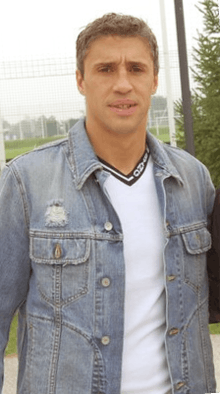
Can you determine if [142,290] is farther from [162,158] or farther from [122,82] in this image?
[122,82]

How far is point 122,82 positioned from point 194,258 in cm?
61

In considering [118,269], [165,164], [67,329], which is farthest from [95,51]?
[67,329]

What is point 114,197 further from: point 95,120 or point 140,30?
point 140,30

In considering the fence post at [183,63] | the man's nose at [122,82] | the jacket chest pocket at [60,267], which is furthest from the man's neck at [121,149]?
the fence post at [183,63]

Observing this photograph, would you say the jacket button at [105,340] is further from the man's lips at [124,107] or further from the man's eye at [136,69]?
the man's eye at [136,69]

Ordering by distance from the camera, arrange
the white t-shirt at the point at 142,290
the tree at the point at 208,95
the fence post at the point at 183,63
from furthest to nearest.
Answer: the tree at the point at 208,95, the fence post at the point at 183,63, the white t-shirt at the point at 142,290

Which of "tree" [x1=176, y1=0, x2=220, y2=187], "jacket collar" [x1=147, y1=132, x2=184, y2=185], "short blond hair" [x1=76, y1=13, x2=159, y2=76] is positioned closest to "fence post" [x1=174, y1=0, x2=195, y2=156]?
"tree" [x1=176, y1=0, x2=220, y2=187]

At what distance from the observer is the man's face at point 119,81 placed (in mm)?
1843

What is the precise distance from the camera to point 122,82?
6.02 feet

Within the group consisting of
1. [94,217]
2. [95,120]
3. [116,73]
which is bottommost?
[94,217]

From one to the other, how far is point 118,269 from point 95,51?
0.66 meters

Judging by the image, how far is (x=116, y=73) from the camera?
1.85 meters

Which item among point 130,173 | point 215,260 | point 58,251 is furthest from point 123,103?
point 215,260

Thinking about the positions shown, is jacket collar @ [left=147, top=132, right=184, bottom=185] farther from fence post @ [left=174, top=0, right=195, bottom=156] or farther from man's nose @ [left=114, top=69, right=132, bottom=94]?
fence post @ [left=174, top=0, right=195, bottom=156]
